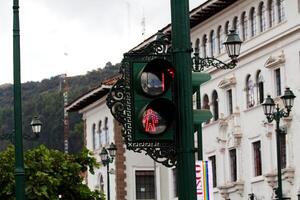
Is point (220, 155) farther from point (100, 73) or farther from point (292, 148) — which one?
point (100, 73)

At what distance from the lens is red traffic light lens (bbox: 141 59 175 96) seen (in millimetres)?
11133

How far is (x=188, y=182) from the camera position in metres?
11.4

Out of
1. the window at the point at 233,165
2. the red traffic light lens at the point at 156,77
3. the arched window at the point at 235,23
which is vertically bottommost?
the red traffic light lens at the point at 156,77

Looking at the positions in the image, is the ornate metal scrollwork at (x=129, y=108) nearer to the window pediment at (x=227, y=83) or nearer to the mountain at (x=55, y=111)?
the window pediment at (x=227, y=83)

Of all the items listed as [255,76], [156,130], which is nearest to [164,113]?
[156,130]

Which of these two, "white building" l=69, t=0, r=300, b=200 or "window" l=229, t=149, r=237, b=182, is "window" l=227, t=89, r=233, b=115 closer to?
"white building" l=69, t=0, r=300, b=200

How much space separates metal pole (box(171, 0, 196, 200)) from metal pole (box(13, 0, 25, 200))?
10.2 m

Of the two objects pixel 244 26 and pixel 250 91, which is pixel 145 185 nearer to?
pixel 250 91

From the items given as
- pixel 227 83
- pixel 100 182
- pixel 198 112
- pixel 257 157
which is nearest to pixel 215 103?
pixel 227 83

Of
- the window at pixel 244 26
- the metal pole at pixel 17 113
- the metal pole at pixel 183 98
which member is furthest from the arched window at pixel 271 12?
the metal pole at pixel 183 98

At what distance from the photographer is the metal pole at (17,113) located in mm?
21422

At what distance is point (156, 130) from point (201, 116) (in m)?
0.92

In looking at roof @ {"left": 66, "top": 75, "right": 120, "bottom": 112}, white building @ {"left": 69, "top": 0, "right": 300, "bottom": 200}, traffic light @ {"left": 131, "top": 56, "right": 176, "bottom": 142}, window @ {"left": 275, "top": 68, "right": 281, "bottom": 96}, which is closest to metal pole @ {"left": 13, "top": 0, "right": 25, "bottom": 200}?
traffic light @ {"left": 131, "top": 56, "right": 176, "bottom": 142}

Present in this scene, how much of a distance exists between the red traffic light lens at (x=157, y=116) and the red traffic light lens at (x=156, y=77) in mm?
104
